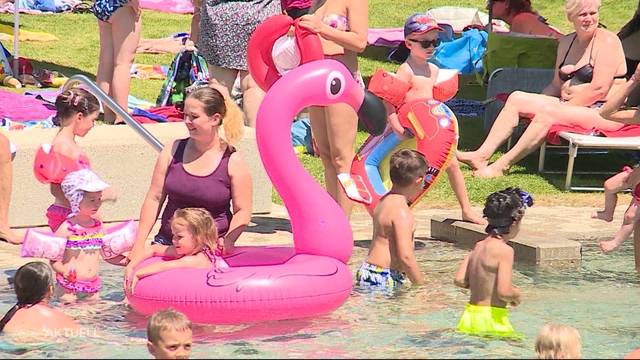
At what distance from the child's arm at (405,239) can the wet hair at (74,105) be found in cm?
186

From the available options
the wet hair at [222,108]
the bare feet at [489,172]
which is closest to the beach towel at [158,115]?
the bare feet at [489,172]

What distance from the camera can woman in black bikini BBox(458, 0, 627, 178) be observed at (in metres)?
9.77

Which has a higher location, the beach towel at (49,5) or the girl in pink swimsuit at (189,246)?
the beach towel at (49,5)

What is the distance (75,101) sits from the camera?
274 inches

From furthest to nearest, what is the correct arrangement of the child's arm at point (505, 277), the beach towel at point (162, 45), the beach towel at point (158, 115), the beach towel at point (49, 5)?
the beach towel at point (49, 5) < the beach towel at point (162, 45) < the beach towel at point (158, 115) < the child's arm at point (505, 277)

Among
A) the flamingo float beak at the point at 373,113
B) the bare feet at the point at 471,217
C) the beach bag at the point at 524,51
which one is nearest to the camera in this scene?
the flamingo float beak at the point at 373,113

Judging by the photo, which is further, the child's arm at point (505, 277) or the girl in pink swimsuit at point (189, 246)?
the girl in pink swimsuit at point (189, 246)

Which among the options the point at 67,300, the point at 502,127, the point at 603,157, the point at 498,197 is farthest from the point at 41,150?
the point at 603,157

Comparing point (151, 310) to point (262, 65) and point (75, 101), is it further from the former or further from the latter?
point (262, 65)

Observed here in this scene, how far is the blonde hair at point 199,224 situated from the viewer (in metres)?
6.09

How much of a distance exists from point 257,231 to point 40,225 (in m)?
1.43

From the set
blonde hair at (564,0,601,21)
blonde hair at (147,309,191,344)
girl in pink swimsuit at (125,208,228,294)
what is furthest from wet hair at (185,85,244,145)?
blonde hair at (564,0,601,21)

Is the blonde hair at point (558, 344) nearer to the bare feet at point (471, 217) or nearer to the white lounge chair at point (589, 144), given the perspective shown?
the bare feet at point (471, 217)

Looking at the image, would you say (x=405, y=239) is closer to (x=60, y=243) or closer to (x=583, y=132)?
(x=60, y=243)
